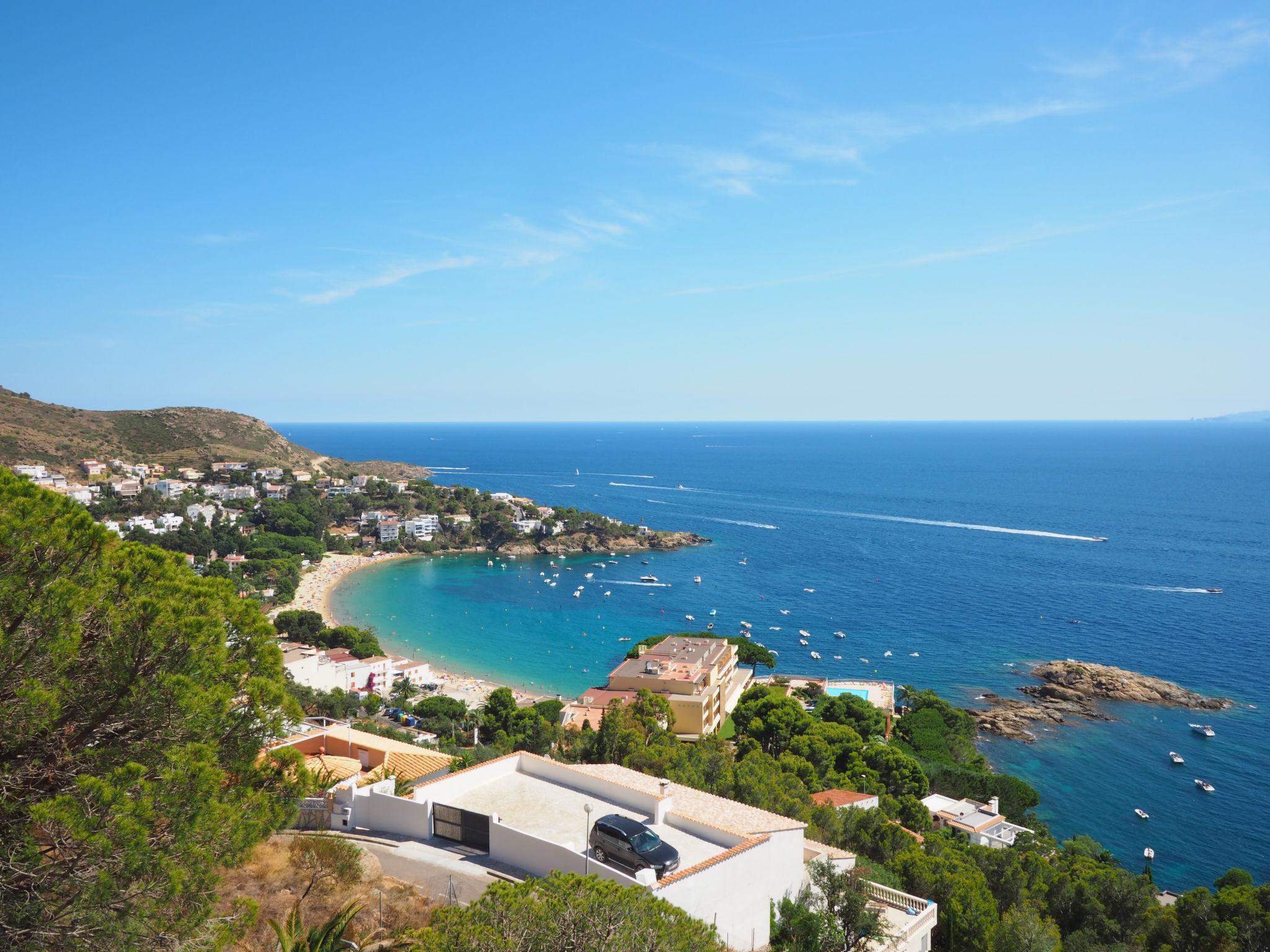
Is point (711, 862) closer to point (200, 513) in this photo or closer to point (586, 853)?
point (586, 853)

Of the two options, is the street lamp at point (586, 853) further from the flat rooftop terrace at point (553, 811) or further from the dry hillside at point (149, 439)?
the dry hillside at point (149, 439)

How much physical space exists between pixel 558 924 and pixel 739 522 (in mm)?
86386

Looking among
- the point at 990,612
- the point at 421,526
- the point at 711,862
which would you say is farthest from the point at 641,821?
the point at 421,526

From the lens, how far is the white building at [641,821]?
10.4 m

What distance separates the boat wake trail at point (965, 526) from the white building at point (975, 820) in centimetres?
6128

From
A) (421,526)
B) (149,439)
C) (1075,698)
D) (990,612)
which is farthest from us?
(149,439)

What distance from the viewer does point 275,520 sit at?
241 ft

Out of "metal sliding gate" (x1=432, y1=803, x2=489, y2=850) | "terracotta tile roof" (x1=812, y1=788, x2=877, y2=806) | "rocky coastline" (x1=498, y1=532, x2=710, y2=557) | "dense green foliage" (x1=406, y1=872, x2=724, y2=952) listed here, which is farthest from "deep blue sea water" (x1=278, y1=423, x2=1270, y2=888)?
"dense green foliage" (x1=406, y1=872, x2=724, y2=952)

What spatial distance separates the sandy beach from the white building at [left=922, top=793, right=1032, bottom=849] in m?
18.7

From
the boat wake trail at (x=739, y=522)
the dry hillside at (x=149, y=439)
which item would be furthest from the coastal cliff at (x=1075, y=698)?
the dry hillside at (x=149, y=439)

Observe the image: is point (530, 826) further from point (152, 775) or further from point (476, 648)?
point (476, 648)

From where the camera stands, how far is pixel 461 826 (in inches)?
459

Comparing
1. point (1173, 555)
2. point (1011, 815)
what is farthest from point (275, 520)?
point (1173, 555)

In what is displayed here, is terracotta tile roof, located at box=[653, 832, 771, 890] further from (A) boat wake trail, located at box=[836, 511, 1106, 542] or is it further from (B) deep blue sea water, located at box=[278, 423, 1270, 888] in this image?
(A) boat wake trail, located at box=[836, 511, 1106, 542]
